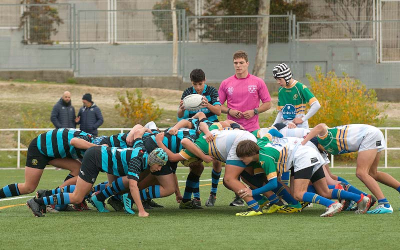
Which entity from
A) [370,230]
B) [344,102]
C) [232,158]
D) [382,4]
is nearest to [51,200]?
[232,158]

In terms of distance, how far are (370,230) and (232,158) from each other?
6.66 ft

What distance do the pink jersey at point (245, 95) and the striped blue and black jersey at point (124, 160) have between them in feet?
6.88

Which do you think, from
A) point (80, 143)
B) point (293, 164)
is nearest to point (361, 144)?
point (293, 164)

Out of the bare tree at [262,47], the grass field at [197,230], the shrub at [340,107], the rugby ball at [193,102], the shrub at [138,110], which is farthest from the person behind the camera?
the bare tree at [262,47]

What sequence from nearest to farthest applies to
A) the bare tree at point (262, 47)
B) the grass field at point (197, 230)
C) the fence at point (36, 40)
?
the grass field at point (197, 230), the bare tree at point (262, 47), the fence at point (36, 40)

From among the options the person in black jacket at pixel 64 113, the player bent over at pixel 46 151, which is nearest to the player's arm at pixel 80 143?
the player bent over at pixel 46 151

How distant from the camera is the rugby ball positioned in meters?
9.76

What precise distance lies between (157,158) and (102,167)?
72 cm

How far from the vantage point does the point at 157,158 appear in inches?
336

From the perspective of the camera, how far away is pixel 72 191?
930 centimetres

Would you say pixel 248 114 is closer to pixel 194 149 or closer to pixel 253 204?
pixel 194 149

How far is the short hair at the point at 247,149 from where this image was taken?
8.41 meters

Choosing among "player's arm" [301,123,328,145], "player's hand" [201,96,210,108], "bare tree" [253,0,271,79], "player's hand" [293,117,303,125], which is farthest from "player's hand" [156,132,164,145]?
"bare tree" [253,0,271,79]

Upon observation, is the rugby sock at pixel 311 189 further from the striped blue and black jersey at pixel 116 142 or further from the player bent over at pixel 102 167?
the striped blue and black jersey at pixel 116 142
